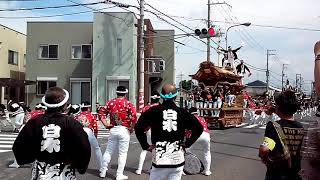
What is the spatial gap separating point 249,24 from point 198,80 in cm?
1490

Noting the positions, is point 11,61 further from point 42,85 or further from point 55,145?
point 55,145

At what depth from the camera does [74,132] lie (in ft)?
13.9

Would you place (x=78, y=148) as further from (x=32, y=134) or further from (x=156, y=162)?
(x=156, y=162)

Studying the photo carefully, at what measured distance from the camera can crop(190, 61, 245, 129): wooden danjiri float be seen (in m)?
23.4

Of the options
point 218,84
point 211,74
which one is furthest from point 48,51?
point 218,84

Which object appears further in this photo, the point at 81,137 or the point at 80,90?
the point at 80,90

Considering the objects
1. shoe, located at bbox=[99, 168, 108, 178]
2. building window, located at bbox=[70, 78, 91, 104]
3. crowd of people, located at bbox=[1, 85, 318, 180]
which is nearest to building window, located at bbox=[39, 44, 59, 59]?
building window, located at bbox=[70, 78, 91, 104]

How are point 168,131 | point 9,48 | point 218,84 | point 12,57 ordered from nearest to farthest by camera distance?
point 168,131 < point 218,84 < point 9,48 < point 12,57

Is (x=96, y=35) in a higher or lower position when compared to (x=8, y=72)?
higher

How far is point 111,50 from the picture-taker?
105 feet

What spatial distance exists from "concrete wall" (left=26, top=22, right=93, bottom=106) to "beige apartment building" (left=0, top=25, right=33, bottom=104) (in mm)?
2273

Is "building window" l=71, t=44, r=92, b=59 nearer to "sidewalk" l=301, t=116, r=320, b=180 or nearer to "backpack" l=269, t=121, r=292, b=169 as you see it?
"sidewalk" l=301, t=116, r=320, b=180

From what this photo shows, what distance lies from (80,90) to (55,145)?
30.0m

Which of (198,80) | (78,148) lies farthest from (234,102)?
(78,148)
